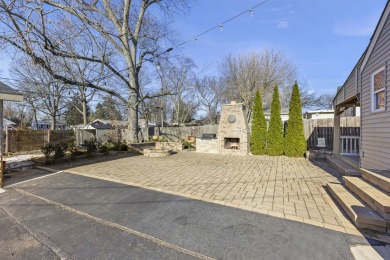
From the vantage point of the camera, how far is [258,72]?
64.8ft

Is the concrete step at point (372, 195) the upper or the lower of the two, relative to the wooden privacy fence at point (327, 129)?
lower

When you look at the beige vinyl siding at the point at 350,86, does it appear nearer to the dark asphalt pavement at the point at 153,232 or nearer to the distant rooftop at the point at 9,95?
the dark asphalt pavement at the point at 153,232

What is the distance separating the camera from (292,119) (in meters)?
10.4

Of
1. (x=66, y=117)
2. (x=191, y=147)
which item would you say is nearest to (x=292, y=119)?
(x=191, y=147)

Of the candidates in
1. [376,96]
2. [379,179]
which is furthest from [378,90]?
[379,179]

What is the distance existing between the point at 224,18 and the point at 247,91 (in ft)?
41.9

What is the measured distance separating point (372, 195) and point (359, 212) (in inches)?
20.2

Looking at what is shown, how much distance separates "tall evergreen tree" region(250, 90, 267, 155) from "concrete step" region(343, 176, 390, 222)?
22.0 ft

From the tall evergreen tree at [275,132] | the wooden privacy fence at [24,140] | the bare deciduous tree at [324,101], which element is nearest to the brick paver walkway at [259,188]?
the tall evergreen tree at [275,132]

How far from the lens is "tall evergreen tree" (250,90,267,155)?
11.1m

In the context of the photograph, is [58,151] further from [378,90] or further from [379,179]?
[378,90]

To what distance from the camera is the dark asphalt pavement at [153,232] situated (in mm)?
2432

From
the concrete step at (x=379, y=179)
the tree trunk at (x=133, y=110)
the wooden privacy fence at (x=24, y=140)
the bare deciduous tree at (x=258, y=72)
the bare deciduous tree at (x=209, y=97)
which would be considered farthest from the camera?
the bare deciduous tree at (x=209, y=97)

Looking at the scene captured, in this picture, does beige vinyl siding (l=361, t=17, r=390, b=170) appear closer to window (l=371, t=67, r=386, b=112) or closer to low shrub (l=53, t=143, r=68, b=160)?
window (l=371, t=67, r=386, b=112)
